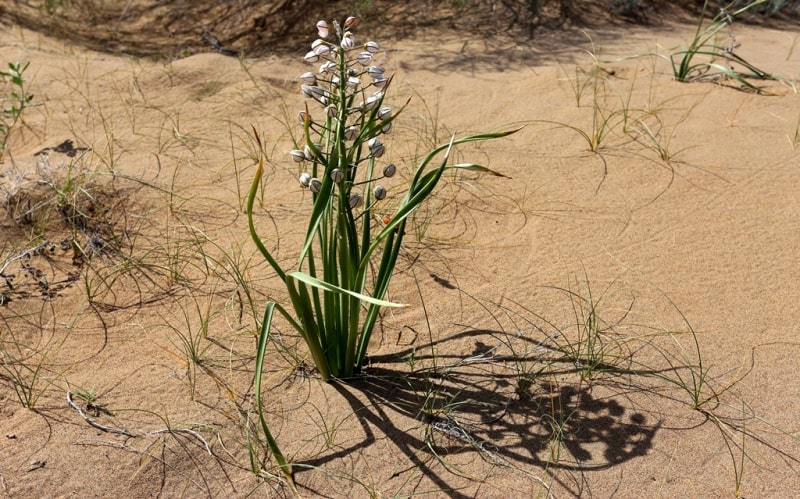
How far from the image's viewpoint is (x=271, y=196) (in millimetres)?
3424

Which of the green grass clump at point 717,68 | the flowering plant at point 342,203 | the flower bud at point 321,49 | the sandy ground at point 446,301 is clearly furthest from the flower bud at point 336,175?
the green grass clump at point 717,68

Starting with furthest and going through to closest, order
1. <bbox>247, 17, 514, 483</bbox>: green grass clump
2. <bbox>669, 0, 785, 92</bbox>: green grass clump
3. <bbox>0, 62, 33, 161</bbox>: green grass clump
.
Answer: <bbox>669, 0, 785, 92</bbox>: green grass clump < <bbox>0, 62, 33, 161</bbox>: green grass clump < <bbox>247, 17, 514, 483</bbox>: green grass clump

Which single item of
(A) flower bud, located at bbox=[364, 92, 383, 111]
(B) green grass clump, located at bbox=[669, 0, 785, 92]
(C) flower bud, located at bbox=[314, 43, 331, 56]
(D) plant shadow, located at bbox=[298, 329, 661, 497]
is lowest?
(D) plant shadow, located at bbox=[298, 329, 661, 497]

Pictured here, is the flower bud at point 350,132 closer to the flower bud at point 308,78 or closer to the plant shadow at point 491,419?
the flower bud at point 308,78

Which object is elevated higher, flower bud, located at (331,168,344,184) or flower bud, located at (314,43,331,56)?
flower bud, located at (314,43,331,56)

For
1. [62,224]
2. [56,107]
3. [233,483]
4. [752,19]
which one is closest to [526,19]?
[752,19]

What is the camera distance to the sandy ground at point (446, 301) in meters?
2.16

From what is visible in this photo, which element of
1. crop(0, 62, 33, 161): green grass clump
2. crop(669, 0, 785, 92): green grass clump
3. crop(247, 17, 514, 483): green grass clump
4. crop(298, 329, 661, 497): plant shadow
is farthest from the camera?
crop(669, 0, 785, 92): green grass clump

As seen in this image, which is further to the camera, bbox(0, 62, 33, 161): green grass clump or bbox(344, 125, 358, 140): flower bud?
bbox(0, 62, 33, 161): green grass clump

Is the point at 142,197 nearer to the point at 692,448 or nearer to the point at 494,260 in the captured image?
the point at 494,260

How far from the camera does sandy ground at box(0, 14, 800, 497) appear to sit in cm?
216

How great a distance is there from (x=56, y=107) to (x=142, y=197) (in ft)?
3.85

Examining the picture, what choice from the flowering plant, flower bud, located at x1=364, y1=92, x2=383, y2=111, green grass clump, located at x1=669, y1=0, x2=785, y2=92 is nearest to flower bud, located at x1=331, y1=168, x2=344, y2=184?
the flowering plant

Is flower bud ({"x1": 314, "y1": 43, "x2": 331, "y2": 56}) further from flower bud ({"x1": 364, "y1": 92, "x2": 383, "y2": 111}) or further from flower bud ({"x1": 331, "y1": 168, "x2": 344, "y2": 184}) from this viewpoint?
flower bud ({"x1": 331, "y1": 168, "x2": 344, "y2": 184})
